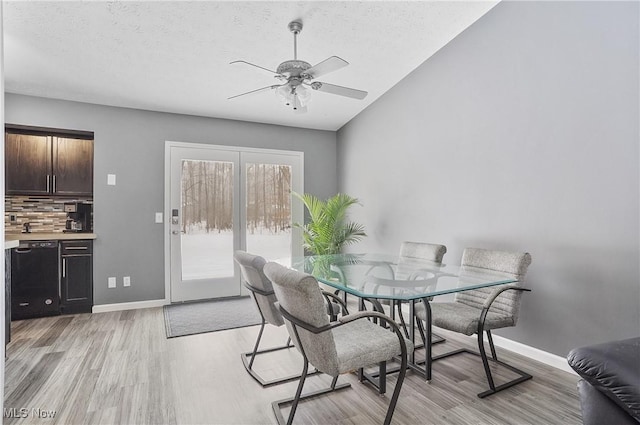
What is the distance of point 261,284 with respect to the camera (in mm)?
2334

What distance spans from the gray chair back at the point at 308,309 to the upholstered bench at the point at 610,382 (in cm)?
101

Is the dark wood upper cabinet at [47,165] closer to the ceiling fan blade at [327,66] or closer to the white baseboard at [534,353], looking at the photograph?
the ceiling fan blade at [327,66]

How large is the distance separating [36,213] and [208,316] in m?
2.51

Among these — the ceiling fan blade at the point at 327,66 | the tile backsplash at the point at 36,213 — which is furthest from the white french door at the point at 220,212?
the ceiling fan blade at the point at 327,66

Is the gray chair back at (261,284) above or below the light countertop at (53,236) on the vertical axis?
below

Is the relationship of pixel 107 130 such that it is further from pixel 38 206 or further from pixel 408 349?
pixel 408 349

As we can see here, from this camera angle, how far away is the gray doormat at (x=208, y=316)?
346 cm

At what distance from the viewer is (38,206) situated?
417 cm

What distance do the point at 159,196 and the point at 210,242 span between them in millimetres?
872

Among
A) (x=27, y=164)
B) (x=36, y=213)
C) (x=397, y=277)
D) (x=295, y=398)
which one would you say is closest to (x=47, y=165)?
(x=27, y=164)

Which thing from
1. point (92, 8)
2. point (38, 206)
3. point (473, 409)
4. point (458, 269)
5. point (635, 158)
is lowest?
point (473, 409)

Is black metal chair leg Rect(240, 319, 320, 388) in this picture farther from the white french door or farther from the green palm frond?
the white french door

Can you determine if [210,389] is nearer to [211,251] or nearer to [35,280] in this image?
[211,251]

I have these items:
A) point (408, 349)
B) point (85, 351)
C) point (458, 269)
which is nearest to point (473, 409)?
point (408, 349)
